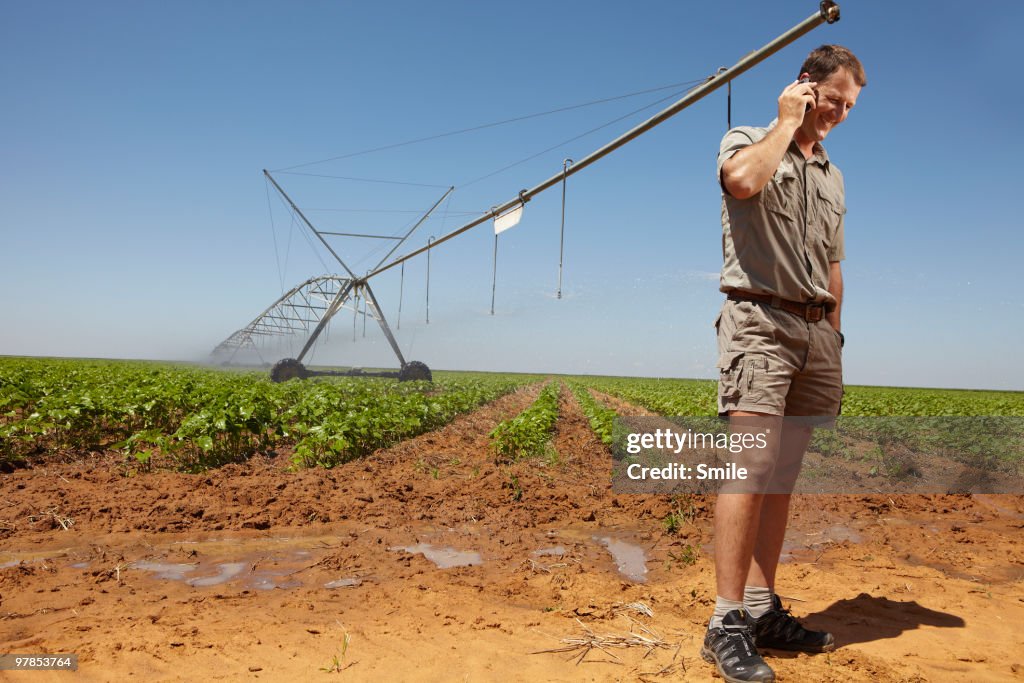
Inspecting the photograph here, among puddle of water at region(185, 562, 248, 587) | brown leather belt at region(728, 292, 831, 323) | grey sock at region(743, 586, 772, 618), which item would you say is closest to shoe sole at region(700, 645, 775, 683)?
grey sock at region(743, 586, 772, 618)

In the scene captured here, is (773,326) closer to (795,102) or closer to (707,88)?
(795,102)

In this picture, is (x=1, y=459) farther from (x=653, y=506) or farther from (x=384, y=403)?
(x=653, y=506)

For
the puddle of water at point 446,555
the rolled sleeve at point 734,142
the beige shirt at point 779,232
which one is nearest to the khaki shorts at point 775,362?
the beige shirt at point 779,232

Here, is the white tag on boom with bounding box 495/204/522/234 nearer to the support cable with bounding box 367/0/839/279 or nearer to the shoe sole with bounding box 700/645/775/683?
the support cable with bounding box 367/0/839/279

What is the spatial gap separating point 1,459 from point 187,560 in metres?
4.58

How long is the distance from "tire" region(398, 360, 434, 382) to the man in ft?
81.7

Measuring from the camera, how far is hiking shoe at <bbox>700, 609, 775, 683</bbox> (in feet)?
6.99

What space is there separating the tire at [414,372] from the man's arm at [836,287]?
977 inches

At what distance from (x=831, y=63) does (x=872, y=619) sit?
7.90 feet

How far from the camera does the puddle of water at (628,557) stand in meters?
3.80

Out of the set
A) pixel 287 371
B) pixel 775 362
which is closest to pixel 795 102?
pixel 775 362

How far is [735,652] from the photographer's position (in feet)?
7.20

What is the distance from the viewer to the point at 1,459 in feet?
22.6

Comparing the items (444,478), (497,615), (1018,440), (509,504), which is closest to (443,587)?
(497,615)
